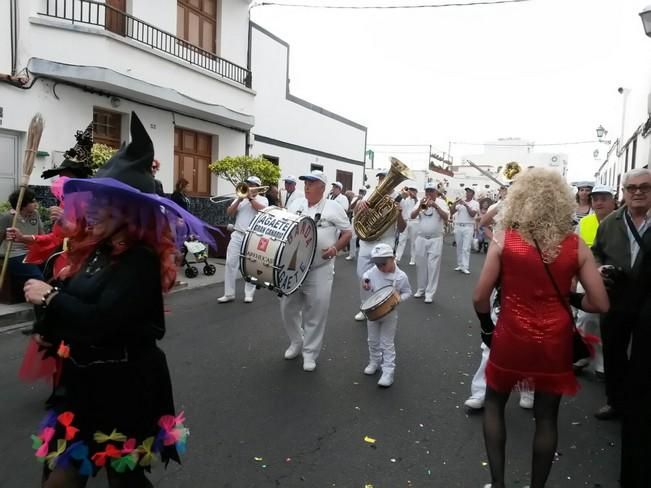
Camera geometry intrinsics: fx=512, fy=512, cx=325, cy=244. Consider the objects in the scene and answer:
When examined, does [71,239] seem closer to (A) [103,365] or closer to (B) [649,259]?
(A) [103,365]

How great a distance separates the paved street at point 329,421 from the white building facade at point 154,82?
5793mm

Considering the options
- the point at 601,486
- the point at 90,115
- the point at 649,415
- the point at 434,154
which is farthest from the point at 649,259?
the point at 434,154

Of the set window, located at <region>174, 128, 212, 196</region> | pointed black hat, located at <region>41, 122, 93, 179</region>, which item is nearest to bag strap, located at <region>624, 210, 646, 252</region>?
pointed black hat, located at <region>41, 122, 93, 179</region>

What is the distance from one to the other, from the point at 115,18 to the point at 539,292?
38.6ft

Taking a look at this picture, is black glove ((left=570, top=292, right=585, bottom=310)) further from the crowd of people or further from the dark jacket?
the dark jacket

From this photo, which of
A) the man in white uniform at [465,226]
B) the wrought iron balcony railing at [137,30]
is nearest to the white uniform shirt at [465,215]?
the man in white uniform at [465,226]

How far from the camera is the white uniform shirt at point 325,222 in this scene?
5.20 metres

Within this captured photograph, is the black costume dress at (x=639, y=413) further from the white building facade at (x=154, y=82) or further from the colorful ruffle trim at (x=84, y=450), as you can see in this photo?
the white building facade at (x=154, y=82)

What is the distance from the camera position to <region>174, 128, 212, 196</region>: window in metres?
14.1

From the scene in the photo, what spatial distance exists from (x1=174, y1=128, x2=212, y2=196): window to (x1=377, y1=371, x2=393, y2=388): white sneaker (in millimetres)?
10705

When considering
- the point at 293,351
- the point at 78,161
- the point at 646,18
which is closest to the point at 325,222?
the point at 293,351

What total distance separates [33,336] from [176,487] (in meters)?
1.34

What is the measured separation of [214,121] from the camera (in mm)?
14930

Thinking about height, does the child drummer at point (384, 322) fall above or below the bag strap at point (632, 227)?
below
